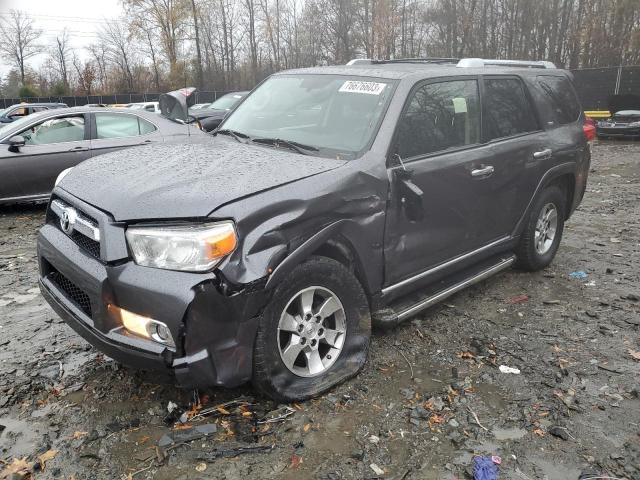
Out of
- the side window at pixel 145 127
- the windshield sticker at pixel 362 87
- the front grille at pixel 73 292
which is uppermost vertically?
the windshield sticker at pixel 362 87

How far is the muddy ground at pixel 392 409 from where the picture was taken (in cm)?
256

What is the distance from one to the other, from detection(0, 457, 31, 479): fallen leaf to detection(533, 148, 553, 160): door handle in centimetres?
422

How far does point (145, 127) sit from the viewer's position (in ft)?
26.4

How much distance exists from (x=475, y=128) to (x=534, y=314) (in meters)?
1.59

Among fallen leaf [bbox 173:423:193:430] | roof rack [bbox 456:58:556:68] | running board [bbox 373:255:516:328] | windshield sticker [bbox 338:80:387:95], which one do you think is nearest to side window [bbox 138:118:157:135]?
windshield sticker [bbox 338:80:387:95]

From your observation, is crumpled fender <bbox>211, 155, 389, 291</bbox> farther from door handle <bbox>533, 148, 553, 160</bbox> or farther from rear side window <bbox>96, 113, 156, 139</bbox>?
rear side window <bbox>96, 113, 156, 139</bbox>

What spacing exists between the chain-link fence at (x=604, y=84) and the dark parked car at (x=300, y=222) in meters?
22.1

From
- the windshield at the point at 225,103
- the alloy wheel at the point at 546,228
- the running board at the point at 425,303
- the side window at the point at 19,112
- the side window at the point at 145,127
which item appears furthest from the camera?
the side window at the point at 19,112

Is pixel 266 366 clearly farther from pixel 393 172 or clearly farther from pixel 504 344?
pixel 504 344

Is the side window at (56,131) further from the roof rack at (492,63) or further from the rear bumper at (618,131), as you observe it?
the rear bumper at (618,131)

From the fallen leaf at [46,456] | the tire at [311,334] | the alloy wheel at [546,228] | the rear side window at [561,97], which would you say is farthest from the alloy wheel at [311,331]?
the rear side window at [561,97]

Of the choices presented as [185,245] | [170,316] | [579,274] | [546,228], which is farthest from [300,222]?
[579,274]

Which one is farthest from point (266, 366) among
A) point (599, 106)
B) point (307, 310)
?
point (599, 106)

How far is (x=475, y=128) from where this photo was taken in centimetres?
402
